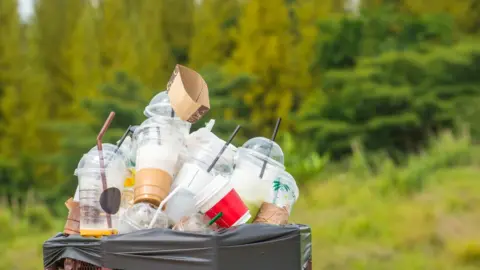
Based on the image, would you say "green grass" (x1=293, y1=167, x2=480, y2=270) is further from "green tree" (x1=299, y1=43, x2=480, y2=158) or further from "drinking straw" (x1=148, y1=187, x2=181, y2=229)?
"drinking straw" (x1=148, y1=187, x2=181, y2=229)

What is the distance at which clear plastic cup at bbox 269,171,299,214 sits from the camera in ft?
8.64

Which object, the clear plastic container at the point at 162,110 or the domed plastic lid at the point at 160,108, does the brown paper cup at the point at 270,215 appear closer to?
the clear plastic container at the point at 162,110

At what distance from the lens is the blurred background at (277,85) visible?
1397cm

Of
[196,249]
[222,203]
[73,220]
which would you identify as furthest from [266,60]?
[196,249]

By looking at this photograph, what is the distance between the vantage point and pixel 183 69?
2.63 metres

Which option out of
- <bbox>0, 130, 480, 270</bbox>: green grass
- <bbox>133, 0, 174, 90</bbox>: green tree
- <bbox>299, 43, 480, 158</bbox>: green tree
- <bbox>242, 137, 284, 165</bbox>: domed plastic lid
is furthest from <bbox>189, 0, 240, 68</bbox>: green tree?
<bbox>242, 137, 284, 165</bbox>: domed plastic lid

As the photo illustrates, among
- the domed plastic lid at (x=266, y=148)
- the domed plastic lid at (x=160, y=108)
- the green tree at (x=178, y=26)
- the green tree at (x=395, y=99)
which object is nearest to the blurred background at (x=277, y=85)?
the green tree at (x=395, y=99)

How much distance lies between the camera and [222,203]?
2.36 metres

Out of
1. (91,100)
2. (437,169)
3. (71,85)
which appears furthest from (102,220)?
(71,85)

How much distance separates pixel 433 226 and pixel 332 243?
1.28 meters

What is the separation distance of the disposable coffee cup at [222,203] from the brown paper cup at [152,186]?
147mm

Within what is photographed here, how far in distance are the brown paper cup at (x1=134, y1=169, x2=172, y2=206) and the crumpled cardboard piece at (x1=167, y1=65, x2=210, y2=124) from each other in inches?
9.7

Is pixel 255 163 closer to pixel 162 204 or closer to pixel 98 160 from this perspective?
pixel 162 204

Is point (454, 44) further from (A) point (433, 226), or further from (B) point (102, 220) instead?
(B) point (102, 220)
